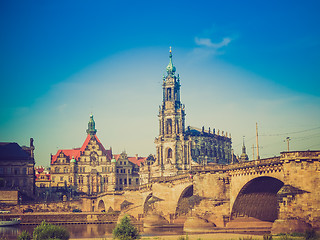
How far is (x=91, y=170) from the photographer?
517ft

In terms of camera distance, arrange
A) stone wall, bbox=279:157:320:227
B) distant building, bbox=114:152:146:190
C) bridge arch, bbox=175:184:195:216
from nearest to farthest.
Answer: stone wall, bbox=279:157:320:227
bridge arch, bbox=175:184:195:216
distant building, bbox=114:152:146:190

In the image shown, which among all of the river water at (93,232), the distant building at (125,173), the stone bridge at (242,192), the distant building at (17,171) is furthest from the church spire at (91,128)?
the river water at (93,232)

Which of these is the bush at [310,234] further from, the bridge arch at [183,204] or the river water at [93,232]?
the bridge arch at [183,204]

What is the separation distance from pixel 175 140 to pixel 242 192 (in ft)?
223

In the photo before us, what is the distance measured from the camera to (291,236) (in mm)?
53281

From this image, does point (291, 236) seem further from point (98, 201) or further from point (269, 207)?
point (98, 201)

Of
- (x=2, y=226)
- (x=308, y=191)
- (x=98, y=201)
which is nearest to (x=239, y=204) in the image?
(x=308, y=191)

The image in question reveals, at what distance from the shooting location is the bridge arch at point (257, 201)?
6781cm

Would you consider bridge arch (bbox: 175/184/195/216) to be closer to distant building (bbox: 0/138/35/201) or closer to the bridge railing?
the bridge railing

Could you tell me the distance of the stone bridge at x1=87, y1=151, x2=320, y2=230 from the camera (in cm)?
5647

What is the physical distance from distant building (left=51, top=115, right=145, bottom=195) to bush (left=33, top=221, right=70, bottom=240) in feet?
329

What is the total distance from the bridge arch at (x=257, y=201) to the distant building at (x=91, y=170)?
88092 mm

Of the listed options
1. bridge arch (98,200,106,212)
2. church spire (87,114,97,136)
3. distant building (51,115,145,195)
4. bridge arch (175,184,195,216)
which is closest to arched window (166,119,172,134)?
distant building (51,115,145,195)

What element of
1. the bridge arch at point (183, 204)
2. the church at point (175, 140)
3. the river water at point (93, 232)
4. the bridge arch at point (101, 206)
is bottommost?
the river water at point (93, 232)
